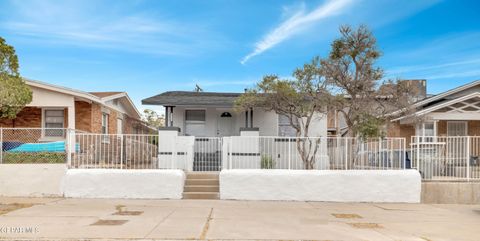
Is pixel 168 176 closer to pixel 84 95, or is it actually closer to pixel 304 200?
pixel 304 200

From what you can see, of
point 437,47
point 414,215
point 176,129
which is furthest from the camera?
point 437,47

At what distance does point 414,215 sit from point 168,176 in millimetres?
7034

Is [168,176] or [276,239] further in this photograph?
[168,176]

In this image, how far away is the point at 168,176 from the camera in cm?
1311

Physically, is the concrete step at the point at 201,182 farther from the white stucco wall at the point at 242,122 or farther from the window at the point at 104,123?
the window at the point at 104,123

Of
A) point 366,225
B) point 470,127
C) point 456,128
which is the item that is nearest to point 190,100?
point 366,225

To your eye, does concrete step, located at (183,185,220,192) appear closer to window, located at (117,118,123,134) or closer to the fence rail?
the fence rail

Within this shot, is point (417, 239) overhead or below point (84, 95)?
below

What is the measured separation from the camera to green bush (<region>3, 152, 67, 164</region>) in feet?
44.5

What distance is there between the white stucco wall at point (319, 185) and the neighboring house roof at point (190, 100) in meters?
5.28

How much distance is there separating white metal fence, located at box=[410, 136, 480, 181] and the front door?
831 centimetres

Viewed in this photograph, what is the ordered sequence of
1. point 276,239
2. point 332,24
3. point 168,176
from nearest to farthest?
point 276,239 → point 168,176 → point 332,24

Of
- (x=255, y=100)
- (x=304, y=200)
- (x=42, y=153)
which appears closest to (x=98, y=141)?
(x=42, y=153)

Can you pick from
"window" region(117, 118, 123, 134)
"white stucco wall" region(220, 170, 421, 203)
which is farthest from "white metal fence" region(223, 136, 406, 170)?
"window" region(117, 118, 123, 134)
